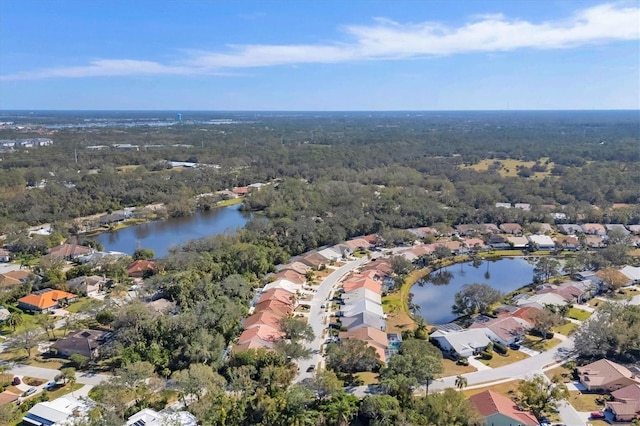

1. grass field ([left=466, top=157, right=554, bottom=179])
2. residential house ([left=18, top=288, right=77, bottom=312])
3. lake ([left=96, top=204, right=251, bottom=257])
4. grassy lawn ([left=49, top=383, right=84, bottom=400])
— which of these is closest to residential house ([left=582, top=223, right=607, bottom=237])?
grass field ([left=466, top=157, right=554, bottom=179])

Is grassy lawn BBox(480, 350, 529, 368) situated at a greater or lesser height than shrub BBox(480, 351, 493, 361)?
lesser

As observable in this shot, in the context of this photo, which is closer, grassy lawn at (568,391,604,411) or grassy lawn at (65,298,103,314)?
grassy lawn at (568,391,604,411)

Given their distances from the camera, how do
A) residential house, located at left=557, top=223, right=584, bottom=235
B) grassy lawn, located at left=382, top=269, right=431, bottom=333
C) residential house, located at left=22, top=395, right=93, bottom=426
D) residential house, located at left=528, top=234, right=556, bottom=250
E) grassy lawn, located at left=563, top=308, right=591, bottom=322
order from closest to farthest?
1. residential house, located at left=22, top=395, right=93, bottom=426
2. grassy lawn, located at left=382, top=269, right=431, bottom=333
3. grassy lawn, located at left=563, top=308, right=591, bottom=322
4. residential house, located at left=528, top=234, right=556, bottom=250
5. residential house, located at left=557, top=223, right=584, bottom=235

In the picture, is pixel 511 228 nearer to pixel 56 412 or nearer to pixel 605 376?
pixel 605 376

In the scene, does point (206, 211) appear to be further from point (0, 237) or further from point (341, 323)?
point (341, 323)

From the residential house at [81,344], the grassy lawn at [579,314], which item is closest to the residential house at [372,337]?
the grassy lawn at [579,314]

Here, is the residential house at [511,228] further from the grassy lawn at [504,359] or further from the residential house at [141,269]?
the residential house at [141,269]

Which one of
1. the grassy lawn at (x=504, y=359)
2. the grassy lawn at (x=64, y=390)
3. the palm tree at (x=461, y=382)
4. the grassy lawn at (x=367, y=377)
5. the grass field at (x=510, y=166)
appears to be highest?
the grass field at (x=510, y=166)

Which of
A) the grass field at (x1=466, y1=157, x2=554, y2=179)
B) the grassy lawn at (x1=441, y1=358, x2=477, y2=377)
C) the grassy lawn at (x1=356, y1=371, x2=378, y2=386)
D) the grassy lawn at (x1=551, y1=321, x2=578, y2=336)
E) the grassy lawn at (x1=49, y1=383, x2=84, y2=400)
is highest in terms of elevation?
the grass field at (x1=466, y1=157, x2=554, y2=179)

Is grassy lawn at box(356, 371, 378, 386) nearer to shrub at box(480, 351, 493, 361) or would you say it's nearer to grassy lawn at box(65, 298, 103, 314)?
shrub at box(480, 351, 493, 361)
